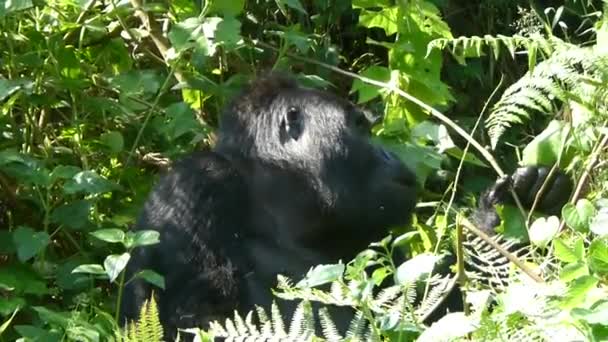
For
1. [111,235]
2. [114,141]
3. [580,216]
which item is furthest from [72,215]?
[580,216]

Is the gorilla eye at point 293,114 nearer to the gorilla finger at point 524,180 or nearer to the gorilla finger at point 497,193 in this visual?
the gorilla finger at point 497,193

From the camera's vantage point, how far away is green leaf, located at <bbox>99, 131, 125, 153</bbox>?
3.97 meters

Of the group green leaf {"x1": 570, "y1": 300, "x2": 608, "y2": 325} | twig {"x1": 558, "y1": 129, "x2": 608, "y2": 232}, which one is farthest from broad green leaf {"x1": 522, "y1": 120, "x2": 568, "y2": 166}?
green leaf {"x1": 570, "y1": 300, "x2": 608, "y2": 325}

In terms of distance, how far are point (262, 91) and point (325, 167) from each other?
34cm

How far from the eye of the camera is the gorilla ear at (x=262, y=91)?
3.55 meters

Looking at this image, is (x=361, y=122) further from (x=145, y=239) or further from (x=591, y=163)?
(x=591, y=163)

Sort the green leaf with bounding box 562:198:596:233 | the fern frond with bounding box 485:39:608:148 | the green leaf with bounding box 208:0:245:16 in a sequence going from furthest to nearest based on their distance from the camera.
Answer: the green leaf with bounding box 208:0:245:16
the fern frond with bounding box 485:39:608:148
the green leaf with bounding box 562:198:596:233

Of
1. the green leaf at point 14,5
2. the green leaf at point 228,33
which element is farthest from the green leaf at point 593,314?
the green leaf at point 14,5

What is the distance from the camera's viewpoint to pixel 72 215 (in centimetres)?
363

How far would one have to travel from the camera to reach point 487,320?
5.61ft

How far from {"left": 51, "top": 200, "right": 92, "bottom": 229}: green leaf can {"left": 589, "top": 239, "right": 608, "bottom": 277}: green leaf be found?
2.18 m

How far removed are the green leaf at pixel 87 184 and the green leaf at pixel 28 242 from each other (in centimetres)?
16

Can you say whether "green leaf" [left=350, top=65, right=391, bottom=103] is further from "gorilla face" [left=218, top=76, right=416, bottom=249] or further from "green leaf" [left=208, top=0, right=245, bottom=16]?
"green leaf" [left=208, top=0, right=245, bottom=16]

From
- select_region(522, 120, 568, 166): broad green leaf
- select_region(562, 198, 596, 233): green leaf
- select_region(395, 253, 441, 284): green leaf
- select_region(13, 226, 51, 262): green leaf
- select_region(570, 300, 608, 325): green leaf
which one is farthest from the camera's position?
select_region(13, 226, 51, 262): green leaf
